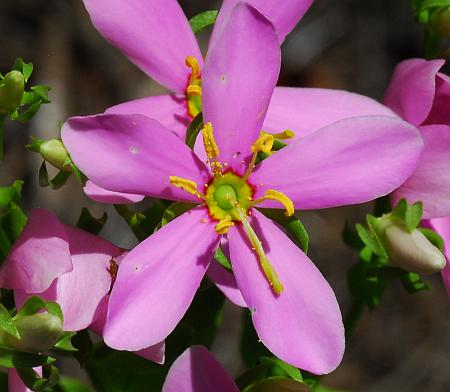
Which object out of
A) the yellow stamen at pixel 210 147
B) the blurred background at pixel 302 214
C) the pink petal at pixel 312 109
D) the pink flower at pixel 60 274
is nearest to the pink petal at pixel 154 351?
the pink flower at pixel 60 274

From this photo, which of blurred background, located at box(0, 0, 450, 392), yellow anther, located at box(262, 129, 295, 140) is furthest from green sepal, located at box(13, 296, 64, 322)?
blurred background, located at box(0, 0, 450, 392)

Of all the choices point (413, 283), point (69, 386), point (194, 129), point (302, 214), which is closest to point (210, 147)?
point (194, 129)

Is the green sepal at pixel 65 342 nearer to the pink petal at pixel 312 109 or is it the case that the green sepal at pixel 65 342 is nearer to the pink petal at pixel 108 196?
the pink petal at pixel 108 196

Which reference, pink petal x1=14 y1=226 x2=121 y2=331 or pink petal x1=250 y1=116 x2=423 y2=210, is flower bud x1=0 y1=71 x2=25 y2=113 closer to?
pink petal x1=14 y1=226 x2=121 y2=331

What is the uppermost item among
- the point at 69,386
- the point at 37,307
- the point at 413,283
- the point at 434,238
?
the point at 37,307

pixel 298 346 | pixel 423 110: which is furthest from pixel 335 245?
pixel 298 346

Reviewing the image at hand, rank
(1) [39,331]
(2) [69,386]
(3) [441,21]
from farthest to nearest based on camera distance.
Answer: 1. (2) [69,386]
2. (3) [441,21]
3. (1) [39,331]

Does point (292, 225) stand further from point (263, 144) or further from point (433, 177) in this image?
point (433, 177)
